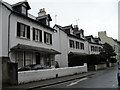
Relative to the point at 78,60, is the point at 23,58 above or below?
above

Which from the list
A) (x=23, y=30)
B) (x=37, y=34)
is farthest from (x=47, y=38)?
(x=23, y=30)

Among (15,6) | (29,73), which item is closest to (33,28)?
(15,6)

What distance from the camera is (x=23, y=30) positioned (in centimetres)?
1872

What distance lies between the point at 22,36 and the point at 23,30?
31.0 inches

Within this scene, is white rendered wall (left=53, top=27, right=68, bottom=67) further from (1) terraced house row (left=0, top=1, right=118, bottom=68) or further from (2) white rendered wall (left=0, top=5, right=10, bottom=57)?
(2) white rendered wall (left=0, top=5, right=10, bottom=57)

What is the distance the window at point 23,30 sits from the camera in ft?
58.6

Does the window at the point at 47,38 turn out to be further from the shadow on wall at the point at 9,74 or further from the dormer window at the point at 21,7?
the shadow on wall at the point at 9,74

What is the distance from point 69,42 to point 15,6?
16192mm

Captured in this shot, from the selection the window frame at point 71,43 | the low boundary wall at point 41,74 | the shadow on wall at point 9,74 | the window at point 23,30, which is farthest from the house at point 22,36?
the window frame at point 71,43

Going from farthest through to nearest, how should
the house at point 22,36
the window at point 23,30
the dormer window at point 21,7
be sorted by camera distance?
the dormer window at point 21,7 → the window at point 23,30 → the house at point 22,36

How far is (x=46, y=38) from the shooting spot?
23.7 meters

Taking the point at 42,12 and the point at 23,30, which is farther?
the point at 42,12

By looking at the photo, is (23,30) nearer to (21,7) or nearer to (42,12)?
(21,7)

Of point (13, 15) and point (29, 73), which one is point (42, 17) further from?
point (29, 73)
